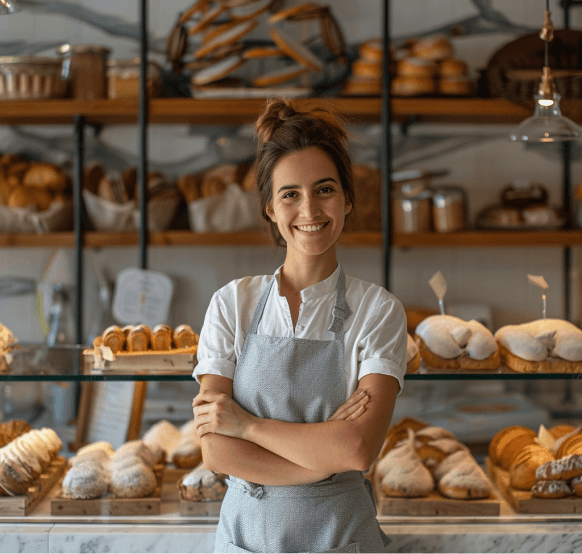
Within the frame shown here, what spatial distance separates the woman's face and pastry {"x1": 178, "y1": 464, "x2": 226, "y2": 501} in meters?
0.56

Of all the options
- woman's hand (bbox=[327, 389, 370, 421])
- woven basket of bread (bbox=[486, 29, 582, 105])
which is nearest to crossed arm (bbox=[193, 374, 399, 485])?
woman's hand (bbox=[327, 389, 370, 421])

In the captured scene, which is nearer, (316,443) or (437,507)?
(316,443)

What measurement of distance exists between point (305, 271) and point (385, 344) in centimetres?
20

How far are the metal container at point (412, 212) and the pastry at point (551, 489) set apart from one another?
1.37m

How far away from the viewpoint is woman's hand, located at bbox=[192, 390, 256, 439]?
1092 mm

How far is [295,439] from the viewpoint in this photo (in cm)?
106

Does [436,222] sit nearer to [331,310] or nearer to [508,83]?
[508,83]

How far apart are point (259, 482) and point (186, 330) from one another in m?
0.50

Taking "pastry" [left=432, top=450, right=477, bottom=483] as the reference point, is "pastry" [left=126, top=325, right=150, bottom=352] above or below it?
above

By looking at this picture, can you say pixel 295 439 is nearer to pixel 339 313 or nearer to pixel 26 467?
pixel 339 313

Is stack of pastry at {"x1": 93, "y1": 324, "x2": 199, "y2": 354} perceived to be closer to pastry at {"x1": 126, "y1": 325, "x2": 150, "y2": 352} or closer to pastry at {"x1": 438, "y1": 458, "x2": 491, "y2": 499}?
pastry at {"x1": 126, "y1": 325, "x2": 150, "y2": 352}

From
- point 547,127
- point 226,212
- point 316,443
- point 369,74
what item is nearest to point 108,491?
point 316,443

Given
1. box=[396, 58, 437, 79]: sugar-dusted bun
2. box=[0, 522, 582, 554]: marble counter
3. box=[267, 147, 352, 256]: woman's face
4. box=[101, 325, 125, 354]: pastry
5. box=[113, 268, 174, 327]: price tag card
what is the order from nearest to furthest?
box=[267, 147, 352, 256]: woman's face, box=[0, 522, 582, 554]: marble counter, box=[101, 325, 125, 354]: pastry, box=[113, 268, 174, 327]: price tag card, box=[396, 58, 437, 79]: sugar-dusted bun

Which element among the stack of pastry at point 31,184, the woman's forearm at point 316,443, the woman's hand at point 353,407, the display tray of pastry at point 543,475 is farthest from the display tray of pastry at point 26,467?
the stack of pastry at point 31,184
